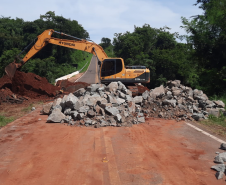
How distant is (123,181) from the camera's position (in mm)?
4664

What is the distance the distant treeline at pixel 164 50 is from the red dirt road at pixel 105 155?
11.1m

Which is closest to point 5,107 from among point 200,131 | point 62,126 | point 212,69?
point 62,126

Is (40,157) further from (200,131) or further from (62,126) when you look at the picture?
(200,131)

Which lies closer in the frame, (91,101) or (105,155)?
(105,155)

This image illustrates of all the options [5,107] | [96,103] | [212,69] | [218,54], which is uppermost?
[218,54]

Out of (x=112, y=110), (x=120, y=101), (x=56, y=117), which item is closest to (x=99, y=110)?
(x=112, y=110)

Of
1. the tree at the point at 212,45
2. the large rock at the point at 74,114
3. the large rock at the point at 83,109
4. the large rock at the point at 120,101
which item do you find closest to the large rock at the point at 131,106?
the large rock at the point at 120,101

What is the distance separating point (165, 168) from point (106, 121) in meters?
4.42

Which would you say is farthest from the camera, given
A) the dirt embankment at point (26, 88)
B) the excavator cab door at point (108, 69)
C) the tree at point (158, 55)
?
the tree at point (158, 55)

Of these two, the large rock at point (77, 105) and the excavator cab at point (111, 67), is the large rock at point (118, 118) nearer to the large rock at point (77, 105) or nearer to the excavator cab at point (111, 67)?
the large rock at point (77, 105)

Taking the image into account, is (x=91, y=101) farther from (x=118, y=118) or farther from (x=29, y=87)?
(x=29, y=87)

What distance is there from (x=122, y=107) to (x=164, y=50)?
90.2 ft

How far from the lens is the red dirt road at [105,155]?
4.82 meters

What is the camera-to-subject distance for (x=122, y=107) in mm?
10438
